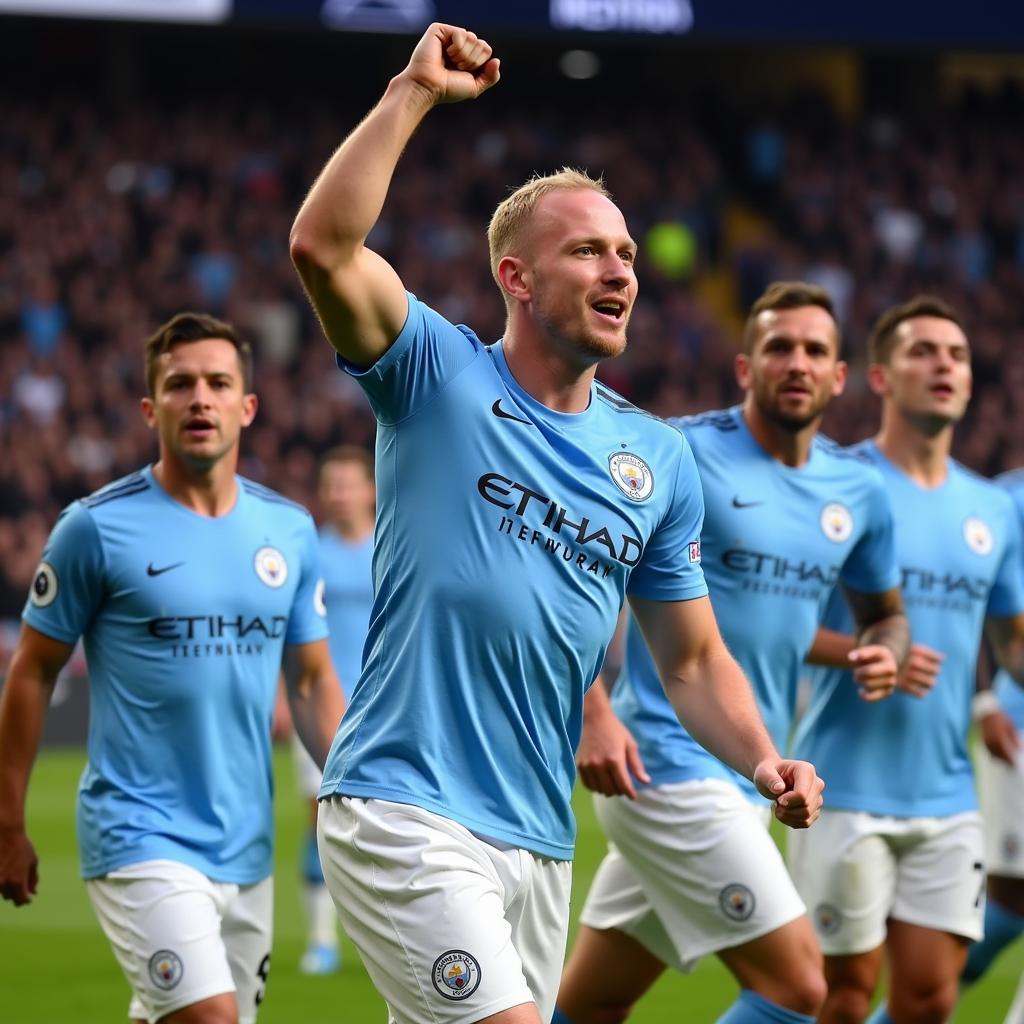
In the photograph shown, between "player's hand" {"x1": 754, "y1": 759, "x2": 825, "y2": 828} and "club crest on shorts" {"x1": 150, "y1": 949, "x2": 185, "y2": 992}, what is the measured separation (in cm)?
190

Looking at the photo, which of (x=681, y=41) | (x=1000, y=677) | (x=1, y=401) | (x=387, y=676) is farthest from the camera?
(x=681, y=41)

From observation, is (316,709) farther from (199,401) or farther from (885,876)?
(885,876)

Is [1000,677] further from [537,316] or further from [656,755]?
[537,316]

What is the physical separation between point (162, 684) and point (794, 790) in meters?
2.23

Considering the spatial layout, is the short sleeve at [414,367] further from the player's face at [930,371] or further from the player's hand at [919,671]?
the player's face at [930,371]

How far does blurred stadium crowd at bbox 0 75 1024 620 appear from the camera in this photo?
830 inches

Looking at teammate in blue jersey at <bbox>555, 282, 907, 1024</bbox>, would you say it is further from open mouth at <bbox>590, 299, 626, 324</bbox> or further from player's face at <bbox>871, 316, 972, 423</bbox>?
open mouth at <bbox>590, 299, 626, 324</bbox>

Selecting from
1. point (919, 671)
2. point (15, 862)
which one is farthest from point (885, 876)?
point (15, 862)

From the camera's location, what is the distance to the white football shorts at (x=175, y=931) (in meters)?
5.14

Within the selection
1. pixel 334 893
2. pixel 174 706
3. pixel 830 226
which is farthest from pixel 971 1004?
pixel 830 226

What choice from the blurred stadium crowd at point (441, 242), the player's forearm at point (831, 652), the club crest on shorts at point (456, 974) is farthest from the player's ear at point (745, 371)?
the blurred stadium crowd at point (441, 242)

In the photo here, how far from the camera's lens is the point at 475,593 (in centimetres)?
407

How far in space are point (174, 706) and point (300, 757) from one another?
489 centimetres

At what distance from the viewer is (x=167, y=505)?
226 inches
